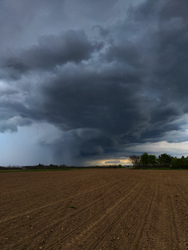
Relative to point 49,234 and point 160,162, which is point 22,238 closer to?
point 49,234

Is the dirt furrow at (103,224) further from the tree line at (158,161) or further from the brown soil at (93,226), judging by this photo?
the tree line at (158,161)

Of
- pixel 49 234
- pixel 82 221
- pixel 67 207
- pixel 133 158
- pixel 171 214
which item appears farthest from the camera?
pixel 133 158

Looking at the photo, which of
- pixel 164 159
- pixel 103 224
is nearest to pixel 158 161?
pixel 164 159

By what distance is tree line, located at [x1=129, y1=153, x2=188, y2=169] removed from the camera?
364 feet

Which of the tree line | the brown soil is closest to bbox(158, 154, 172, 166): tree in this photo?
the tree line

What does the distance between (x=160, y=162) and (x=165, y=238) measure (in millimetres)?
183599

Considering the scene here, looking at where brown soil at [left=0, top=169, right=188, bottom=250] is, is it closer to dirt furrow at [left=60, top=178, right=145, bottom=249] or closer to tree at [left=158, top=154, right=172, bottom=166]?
dirt furrow at [left=60, top=178, right=145, bottom=249]

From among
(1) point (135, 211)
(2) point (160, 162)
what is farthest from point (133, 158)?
(1) point (135, 211)

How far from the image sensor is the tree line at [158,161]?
364 feet

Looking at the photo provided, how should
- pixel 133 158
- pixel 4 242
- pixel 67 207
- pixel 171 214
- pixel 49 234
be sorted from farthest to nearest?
pixel 133 158 < pixel 67 207 < pixel 171 214 < pixel 49 234 < pixel 4 242

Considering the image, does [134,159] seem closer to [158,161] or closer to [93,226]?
[158,161]

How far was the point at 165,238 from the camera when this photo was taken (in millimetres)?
6723

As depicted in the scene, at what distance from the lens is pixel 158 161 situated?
178625 millimetres

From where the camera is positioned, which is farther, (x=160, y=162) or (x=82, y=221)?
(x=160, y=162)
